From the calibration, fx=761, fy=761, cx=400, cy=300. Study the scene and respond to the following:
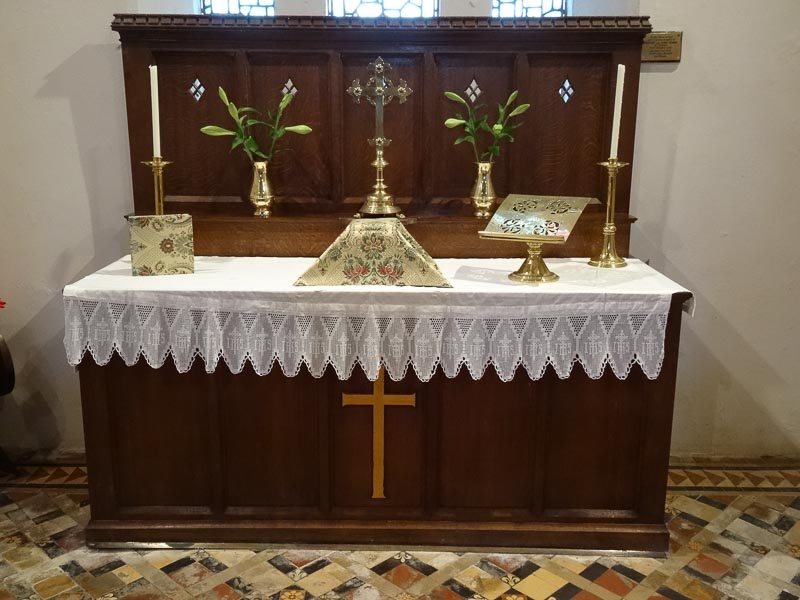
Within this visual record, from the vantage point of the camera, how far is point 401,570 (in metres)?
2.64

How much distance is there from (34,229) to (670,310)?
2.68 metres

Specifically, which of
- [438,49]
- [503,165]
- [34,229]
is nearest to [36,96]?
[34,229]

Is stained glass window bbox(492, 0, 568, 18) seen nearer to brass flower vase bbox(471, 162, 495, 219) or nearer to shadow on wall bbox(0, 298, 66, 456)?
brass flower vase bbox(471, 162, 495, 219)

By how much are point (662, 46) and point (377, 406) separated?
6.20 feet

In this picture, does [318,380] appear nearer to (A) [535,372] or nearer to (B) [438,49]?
(A) [535,372]

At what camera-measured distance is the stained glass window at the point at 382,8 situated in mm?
3703

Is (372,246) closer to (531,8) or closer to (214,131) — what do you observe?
(214,131)

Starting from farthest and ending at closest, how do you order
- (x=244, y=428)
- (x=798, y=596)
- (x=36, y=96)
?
(x=36, y=96) → (x=244, y=428) → (x=798, y=596)

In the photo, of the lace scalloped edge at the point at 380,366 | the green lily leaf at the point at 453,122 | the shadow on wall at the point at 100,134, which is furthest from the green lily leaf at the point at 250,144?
the lace scalloped edge at the point at 380,366

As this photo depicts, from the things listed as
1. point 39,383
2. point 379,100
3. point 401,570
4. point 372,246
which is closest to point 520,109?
point 379,100

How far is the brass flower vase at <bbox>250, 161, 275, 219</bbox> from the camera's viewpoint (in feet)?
9.90

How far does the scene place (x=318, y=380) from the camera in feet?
8.73

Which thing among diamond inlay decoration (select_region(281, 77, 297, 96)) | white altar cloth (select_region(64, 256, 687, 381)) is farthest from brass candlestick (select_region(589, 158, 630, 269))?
diamond inlay decoration (select_region(281, 77, 297, 96))

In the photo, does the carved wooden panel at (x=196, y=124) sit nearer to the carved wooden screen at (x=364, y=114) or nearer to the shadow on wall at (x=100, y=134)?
the carved wooden screen at (x=364, y=114)
